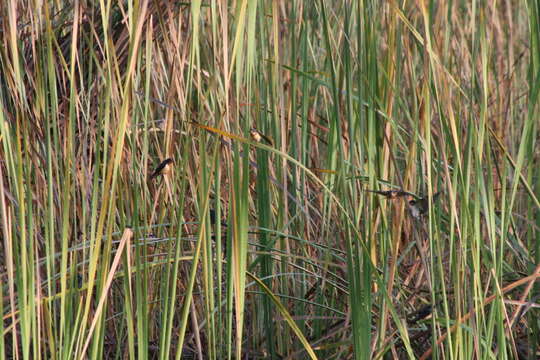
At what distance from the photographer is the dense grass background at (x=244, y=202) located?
81 cm

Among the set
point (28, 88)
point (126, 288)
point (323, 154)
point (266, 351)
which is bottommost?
point (266, 351)

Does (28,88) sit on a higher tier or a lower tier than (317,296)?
higher

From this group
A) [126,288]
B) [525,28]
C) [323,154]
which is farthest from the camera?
[525,28]

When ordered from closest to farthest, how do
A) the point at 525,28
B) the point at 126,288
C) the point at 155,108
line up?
the point at 126,288, the point at 155,108, the point at 525,28

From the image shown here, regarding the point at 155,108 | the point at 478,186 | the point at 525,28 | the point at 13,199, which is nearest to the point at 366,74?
the point at 478,186

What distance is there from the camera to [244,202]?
0.81 metres

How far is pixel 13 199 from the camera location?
3.17 feet

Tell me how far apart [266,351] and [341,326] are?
0.12 meters

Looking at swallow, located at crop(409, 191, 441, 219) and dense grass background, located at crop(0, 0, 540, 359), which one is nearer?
dense grass background, located at crop(0, 0, 540, 359)

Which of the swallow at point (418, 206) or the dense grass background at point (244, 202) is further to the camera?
the swallow at point (418, 206)

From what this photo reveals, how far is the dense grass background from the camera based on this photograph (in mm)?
813

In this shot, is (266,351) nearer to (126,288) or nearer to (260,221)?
(260,221)

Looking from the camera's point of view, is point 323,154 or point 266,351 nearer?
point 266,351

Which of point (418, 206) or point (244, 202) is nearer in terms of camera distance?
point (244, 202)
